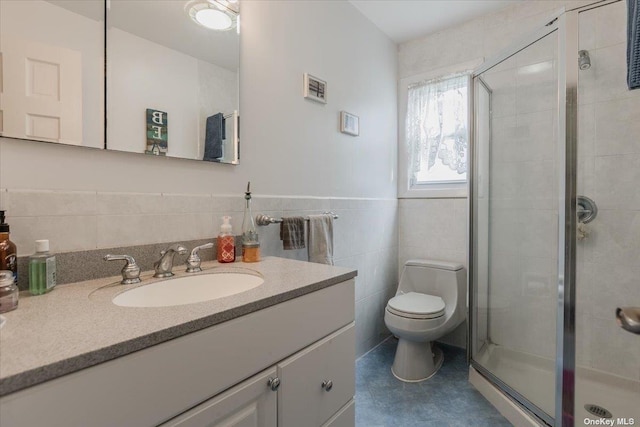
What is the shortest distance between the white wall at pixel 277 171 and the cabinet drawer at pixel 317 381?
0.62m

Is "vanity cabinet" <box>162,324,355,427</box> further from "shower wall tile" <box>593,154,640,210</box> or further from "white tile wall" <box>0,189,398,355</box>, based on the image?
"shower wall tile" <box>593,154,640,210</box>

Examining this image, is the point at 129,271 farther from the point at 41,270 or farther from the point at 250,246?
the point at 250,246

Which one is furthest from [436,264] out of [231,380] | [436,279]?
[231,380]

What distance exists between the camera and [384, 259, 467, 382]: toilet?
6.00 feet

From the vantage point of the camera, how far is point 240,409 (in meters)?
0.74

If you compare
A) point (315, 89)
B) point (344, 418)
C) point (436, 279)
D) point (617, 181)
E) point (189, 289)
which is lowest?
point (344, 418)

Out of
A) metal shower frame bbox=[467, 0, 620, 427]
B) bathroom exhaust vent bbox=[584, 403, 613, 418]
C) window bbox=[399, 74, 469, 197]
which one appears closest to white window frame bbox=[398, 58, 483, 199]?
window bbox=[399, 74, 469, 197]

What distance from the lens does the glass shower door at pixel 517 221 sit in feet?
5.47

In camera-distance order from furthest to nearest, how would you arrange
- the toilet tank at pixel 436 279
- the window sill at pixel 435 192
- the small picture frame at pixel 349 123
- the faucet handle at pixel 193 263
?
1. the window sill at pixel 435 192
2. the toilet tank at pixel 436 279
3. the small picture frame at pixel 349 123
4. the faucet handle at pixel 193 263

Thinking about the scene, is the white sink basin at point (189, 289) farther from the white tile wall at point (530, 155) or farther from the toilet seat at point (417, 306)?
the white tile wall at point (530, 155)

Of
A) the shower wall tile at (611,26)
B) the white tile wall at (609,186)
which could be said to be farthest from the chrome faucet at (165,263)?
the shower wall tile at (611,26)

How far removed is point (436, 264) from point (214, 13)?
195 centimetres

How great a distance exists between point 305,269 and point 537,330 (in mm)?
1535

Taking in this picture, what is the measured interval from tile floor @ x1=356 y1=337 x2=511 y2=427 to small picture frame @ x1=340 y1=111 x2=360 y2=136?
4.93 feet
